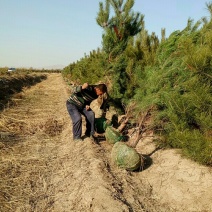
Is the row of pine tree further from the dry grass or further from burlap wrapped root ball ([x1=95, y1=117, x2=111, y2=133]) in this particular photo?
the dry grass

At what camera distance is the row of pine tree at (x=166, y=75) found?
3770mm

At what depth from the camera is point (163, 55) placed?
514 centimetres

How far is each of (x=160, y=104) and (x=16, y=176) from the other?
2.63m

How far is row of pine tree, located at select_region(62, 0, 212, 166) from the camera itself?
12.4 feet

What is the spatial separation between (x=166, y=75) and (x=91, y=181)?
2125 millimetres

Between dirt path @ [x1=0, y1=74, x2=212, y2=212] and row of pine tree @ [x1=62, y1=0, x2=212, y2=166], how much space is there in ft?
1.29

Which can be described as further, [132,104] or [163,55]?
[132,104]

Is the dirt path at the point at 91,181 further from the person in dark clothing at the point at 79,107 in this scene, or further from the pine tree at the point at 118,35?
the pine tree at the point at 118,35

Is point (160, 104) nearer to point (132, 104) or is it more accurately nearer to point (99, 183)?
point (132, 104)

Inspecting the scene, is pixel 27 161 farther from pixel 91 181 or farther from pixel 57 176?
pixel 91 181

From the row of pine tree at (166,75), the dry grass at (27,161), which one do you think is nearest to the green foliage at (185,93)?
the row of pine tree at (166,75)

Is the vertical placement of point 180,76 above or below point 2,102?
above

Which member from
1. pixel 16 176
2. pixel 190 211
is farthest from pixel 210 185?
pixel 16 176

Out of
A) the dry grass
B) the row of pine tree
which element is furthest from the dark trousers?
the row of pine tree
